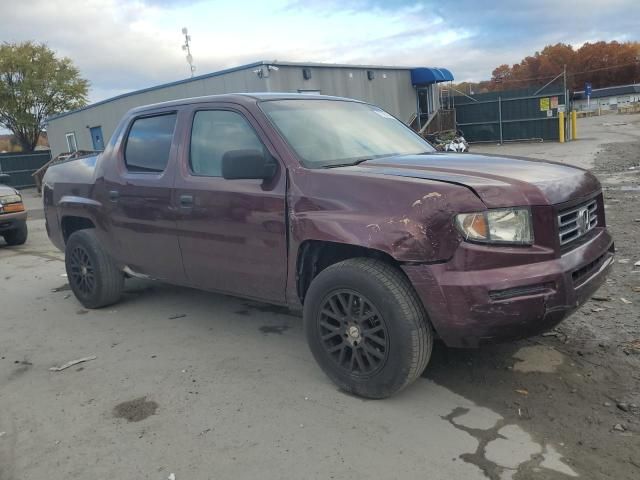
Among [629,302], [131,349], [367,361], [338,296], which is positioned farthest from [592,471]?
[131,349]

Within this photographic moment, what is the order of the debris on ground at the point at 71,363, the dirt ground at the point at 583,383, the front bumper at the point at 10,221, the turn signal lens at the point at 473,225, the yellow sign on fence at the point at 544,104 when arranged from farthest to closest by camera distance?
the yellow sign on fence at the point at 544,104 < the front bumper at the point at 10,221 < the debris on ground at the point at 71,363 < the turn signal lens at the point at 473,225 < the dirt ground at the point at 583,383

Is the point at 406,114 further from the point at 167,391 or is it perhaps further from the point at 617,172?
the point at 167,391

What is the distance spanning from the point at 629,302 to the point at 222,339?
3.35 metres

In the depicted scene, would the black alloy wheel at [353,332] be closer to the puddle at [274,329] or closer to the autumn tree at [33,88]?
the puddle at [274,329]

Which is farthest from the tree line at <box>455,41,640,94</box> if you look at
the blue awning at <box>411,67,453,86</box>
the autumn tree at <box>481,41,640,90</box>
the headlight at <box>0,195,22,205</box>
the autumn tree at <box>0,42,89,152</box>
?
the headlight at <box>0,195,22,205</box>

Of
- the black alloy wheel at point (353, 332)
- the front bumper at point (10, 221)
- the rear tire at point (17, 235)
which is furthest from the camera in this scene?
the rear tire at point (17, 235)

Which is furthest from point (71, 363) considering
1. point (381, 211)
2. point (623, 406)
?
Result: point (623, 406)

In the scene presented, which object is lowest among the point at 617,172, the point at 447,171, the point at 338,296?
the point at 617,172

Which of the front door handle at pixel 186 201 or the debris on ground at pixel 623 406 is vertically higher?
the front door handle at pixel 186 201

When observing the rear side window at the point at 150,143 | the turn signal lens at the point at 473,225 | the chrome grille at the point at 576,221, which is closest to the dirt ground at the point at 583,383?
the chrome grille at the point at 576,221

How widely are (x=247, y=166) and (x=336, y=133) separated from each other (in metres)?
0.83

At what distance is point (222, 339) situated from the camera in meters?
4.51

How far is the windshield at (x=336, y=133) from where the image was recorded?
3.74 metres

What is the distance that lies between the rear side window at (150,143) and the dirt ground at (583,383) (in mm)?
2689
